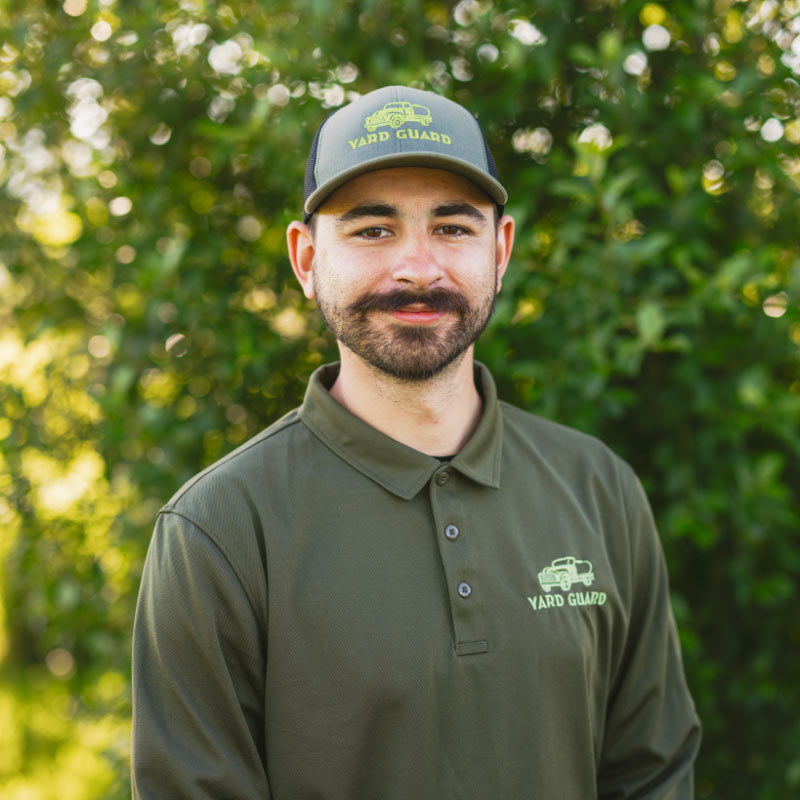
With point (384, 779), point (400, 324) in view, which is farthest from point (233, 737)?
point (400, 324)

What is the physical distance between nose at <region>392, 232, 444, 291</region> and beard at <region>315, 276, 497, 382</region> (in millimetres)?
20

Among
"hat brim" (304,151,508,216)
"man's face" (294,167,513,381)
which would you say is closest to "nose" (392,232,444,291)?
"man's face" (294,167,513,381)

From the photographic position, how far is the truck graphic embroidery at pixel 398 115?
173 cm

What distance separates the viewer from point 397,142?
1.69 meters

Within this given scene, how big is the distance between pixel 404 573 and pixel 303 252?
29.2 inches

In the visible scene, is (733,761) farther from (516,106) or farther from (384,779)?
(516,106)

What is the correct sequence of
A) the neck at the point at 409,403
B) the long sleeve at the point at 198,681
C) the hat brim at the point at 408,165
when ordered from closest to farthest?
the long sleeve at the point at 198,681
the hat brim at the point at 408,165
the neck at the point at 409,403

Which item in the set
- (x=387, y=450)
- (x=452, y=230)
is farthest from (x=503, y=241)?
(x=387, y=450)

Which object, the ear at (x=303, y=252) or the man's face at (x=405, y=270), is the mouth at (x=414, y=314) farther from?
the ear at (x=303, y=252)

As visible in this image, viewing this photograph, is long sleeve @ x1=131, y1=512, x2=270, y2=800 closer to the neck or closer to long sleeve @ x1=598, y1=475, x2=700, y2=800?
the neck

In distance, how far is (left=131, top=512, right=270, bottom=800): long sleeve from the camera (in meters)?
1.50

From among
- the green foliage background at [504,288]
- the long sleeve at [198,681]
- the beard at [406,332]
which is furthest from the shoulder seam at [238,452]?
the green foliage background at [504,288]

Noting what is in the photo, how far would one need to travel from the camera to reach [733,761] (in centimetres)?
277

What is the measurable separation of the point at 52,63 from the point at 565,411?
6.09 feet
